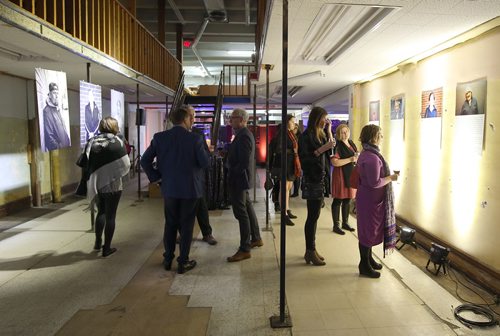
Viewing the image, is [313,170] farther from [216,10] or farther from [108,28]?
[216,10]

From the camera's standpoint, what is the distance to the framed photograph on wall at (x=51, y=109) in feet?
12.8

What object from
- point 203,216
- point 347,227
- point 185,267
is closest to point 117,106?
point 203,216

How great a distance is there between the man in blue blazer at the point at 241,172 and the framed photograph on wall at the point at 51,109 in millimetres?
1935

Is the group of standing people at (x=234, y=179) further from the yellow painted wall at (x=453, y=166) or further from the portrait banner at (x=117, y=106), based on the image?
the portrait banner at (x=117, y=106)

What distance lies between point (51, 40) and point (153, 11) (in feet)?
21.8

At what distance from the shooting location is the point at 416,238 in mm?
4871

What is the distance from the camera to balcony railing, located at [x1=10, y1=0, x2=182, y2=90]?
12.0 feet

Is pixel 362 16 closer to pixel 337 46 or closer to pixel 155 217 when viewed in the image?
pixel 337 46

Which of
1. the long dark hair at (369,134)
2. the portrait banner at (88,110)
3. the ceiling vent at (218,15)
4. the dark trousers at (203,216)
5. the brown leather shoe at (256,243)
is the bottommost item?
the brown leather shoe at (256,243)

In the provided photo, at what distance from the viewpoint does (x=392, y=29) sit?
3.60m

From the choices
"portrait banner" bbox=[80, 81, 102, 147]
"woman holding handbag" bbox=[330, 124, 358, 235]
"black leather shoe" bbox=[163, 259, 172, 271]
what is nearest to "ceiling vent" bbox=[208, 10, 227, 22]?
"portrait banner" bbox=[80, 81, 102, 147]

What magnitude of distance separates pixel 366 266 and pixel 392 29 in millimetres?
2246

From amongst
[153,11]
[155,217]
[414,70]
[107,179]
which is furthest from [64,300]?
[153,11]

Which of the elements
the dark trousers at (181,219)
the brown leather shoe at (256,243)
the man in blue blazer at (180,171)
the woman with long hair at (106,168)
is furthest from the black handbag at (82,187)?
the brown leather shoe at (256,243)
